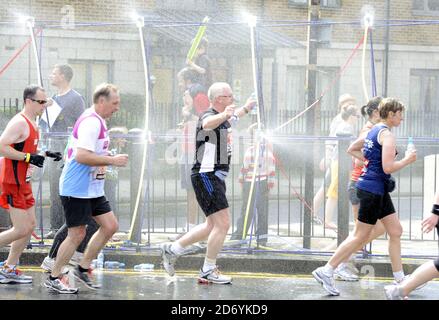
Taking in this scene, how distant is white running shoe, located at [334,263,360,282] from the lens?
8.96m

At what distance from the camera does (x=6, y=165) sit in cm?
834

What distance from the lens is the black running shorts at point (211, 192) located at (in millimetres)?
8430

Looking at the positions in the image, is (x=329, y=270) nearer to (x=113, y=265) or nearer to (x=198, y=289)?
(x=198, y=289)

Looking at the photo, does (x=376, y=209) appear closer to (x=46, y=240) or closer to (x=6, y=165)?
(x=6, y=165)

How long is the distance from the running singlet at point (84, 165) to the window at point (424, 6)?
18234 millimetres

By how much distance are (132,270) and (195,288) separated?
4.30ft

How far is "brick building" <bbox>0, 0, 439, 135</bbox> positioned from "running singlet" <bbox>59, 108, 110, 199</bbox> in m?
2.32

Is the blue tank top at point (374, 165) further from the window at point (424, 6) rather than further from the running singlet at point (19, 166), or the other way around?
the window at point (424, 6)

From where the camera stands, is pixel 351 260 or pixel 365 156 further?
pixel 351 260

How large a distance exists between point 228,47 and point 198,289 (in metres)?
5.77
